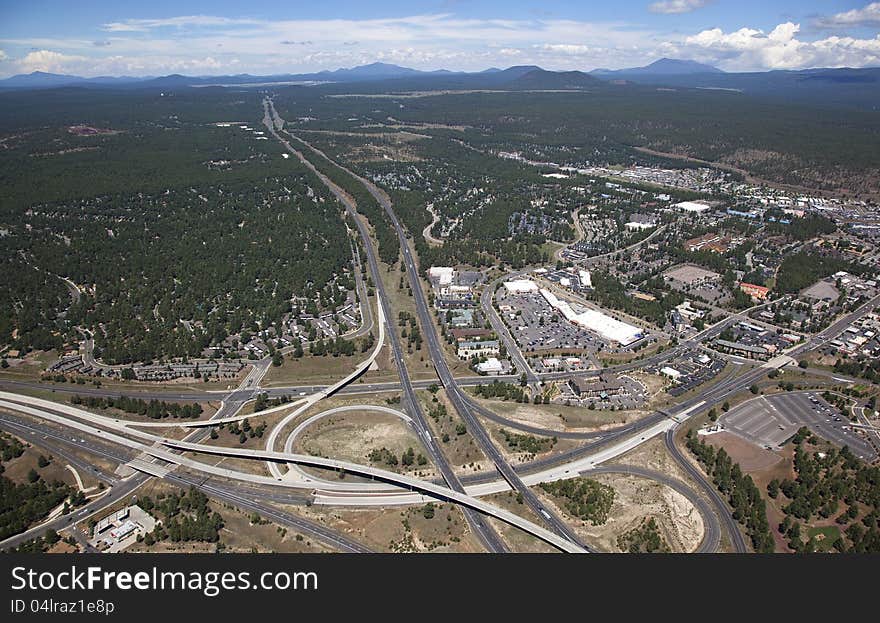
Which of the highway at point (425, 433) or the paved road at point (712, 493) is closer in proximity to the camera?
the highway at point (425, 433)

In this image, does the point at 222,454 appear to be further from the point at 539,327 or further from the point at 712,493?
the point at 539,327

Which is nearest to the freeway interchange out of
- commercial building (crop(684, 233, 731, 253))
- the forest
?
the forest

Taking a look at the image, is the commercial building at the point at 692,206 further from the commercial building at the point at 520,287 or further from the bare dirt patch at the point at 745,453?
the bare dirt patch at the point at 745,453

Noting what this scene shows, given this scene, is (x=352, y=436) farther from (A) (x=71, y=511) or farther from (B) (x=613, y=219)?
(B) (x=613, y=219)

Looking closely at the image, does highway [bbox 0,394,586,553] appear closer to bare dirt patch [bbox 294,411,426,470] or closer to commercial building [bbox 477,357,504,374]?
bare dirt patch [bbox 294,411,426,470]

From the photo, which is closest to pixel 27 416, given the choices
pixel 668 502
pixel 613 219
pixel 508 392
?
pixel 508 392

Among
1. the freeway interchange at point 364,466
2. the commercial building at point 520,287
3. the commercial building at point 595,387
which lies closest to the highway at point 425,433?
the freeway interchange at point 364,466
